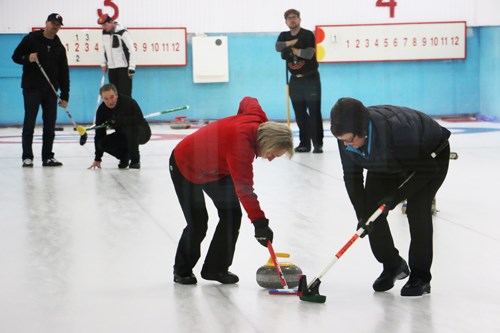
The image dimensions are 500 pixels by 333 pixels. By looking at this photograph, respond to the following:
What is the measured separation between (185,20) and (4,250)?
8568mm

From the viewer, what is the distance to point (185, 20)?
13070mm

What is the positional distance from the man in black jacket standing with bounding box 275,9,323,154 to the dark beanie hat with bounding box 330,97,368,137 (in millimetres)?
5547

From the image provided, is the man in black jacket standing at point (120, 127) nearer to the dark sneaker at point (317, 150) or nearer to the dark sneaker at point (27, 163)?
the dark sneaker at point (27, 163)

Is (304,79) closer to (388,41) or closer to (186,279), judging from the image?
(388,41)

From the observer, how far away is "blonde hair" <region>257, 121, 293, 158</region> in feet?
11.9

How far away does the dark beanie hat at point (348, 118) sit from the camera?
3520 mm

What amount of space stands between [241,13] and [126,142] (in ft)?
18.1

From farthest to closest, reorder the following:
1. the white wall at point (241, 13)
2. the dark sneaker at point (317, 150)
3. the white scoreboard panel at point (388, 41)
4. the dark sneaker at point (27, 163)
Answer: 1. the white scoreboard panel at point (388, 41)
2. the white wall at point (241, 13)
3. the dark sneaker at point (317, 150)
4. the dark sneaker at point (27, 163)

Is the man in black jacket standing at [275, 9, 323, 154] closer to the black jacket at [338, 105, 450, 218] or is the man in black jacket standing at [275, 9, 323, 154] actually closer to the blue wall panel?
the blue wall panel

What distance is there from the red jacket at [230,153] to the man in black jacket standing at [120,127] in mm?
3854

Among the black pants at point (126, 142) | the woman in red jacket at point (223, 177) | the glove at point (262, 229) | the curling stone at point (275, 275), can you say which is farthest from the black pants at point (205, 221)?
the black pants at point (126, 142)

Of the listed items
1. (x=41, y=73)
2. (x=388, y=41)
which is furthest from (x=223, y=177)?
(x=388, y=41)

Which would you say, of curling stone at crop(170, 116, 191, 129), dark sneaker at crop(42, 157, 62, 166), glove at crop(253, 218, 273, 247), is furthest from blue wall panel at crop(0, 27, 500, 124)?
glove at crop(253, 218, 273, 247)

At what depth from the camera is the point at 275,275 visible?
3.97 m
